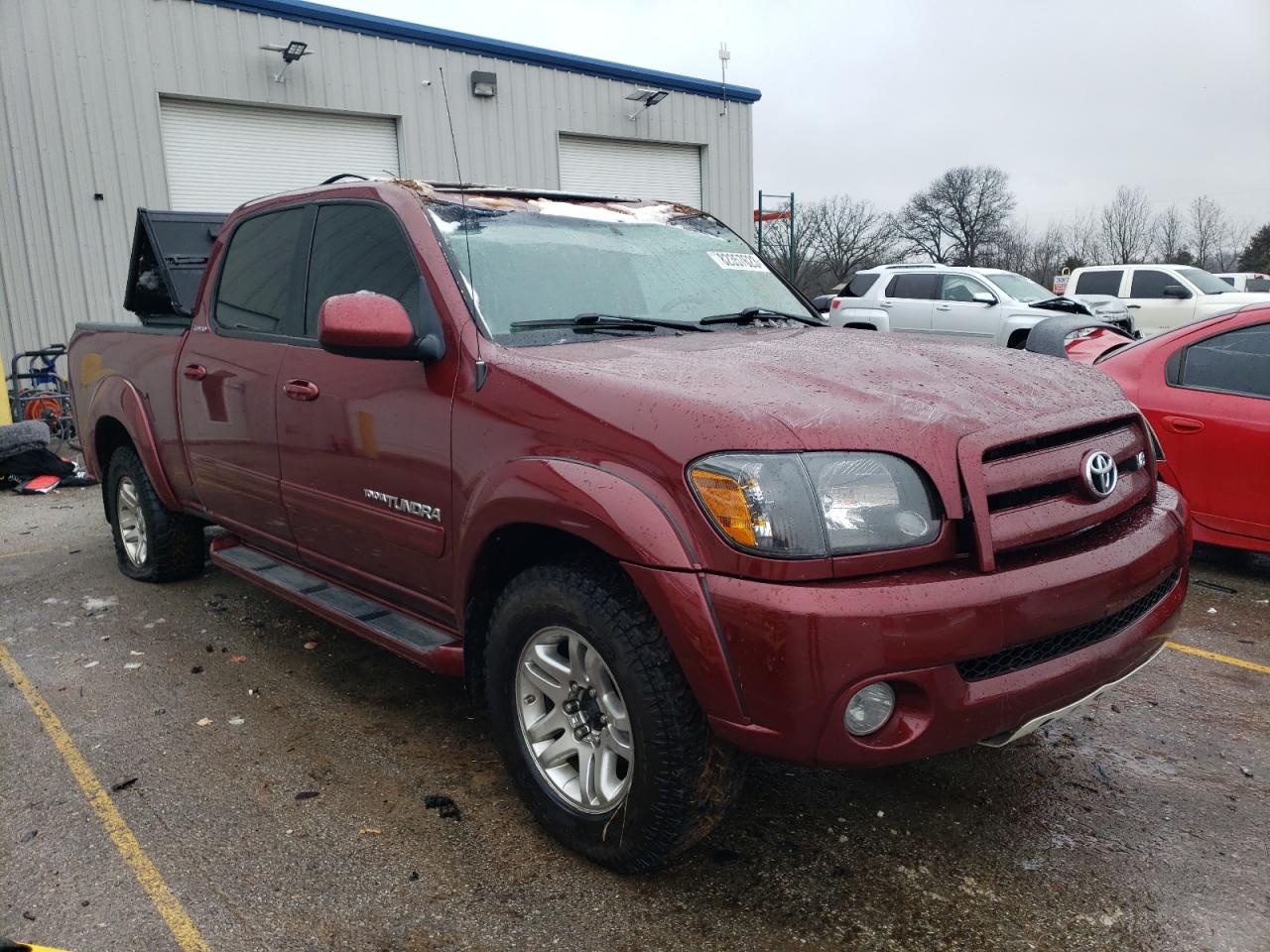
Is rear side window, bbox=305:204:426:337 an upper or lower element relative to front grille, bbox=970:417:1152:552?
upper

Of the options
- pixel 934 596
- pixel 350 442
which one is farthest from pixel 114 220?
pixel 934 596

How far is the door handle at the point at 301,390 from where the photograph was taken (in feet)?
11.6

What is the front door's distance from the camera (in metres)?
3.05

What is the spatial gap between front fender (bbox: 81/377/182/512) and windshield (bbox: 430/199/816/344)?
2.38 m

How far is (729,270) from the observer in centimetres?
389

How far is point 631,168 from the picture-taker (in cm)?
1705

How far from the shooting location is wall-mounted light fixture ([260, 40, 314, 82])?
1269 cm

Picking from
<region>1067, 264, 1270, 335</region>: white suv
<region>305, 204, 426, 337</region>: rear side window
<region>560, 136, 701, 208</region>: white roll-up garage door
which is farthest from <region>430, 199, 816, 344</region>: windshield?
<region>1067, 264, 1270, 335</region>: white suv

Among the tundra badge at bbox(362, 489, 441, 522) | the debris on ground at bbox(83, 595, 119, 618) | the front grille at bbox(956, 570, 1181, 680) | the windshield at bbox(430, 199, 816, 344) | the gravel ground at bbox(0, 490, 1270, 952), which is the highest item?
the windshield at bbox(430, 199, 816, 344)

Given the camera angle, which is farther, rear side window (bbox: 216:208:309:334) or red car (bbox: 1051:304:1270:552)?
red car (bbox: 1051:304:1270:552)

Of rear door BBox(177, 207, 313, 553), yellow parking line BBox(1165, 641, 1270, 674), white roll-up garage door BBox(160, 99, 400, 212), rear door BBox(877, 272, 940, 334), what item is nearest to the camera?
rear door BBox(177, 207, 313, 553)

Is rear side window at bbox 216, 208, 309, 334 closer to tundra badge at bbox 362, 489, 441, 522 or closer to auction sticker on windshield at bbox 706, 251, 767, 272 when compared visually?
tundra badge at bbox 362, 489, 441, 522

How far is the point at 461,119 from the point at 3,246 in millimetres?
6309

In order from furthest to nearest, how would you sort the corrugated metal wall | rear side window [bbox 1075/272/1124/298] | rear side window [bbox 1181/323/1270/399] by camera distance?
rear side window [bbox 1075/272/1124/298]
the corrugated metal wall
rear side window [bbox 1181/323/1270/399]
